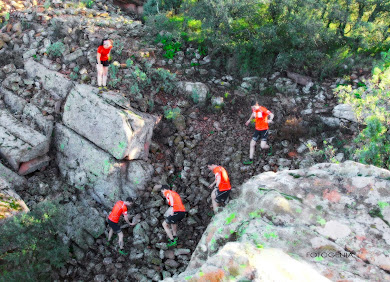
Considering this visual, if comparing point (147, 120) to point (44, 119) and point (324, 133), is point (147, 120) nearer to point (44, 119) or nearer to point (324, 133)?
point (44, 119)

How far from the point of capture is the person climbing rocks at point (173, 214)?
6.54 metres

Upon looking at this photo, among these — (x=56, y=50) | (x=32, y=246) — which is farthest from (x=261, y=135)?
(x=56, y=50)

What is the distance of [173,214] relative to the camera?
A: 6.54 metres

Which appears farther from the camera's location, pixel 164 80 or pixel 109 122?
pixel 164 80

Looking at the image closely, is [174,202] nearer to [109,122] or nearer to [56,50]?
[109,122]

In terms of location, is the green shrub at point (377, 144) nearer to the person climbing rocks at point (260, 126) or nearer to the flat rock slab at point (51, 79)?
the person climbing rocks at point (260, 126)

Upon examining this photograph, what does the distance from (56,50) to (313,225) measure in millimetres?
8133

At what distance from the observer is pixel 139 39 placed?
10156 millimetres

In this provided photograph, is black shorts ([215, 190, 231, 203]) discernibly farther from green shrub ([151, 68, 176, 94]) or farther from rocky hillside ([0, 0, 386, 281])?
green shrub ([151, 68, 176, 94])

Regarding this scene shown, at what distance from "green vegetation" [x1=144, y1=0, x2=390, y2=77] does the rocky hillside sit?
53cm

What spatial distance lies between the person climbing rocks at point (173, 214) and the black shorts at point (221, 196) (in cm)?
74

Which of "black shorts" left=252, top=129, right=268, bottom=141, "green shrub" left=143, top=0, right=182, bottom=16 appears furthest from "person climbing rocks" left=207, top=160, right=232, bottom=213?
"green shrub" left=143, top=0, right=182, bottom=16

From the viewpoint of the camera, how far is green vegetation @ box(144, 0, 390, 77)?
8820mm

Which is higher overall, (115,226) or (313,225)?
(313,225)
